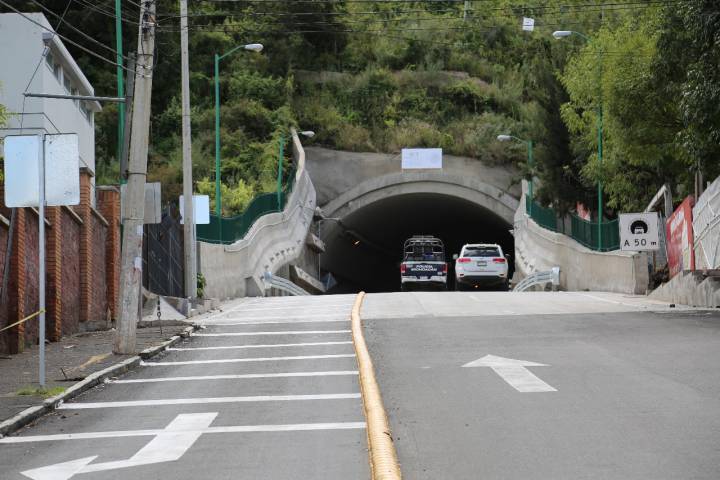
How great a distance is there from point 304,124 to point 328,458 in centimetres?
5928

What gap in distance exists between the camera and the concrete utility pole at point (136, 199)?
18422 millimetres

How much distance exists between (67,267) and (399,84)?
5141 cm

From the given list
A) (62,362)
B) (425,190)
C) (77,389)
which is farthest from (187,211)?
(425,190)

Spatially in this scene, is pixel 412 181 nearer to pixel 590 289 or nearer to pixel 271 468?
pixel 590 289

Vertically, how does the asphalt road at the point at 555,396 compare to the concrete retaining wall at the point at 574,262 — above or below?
below

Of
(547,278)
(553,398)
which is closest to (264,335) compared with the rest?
(553,398)

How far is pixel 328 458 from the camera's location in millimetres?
9297

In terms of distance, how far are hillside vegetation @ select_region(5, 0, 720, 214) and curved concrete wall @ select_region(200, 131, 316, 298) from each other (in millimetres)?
2318

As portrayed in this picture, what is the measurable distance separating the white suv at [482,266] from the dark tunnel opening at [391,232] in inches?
583

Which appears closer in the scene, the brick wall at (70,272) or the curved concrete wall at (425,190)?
the brick wall at (70,272)

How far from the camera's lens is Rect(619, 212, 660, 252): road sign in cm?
3378

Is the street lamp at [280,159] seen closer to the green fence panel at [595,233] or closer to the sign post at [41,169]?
the green fence panel at [595,233]

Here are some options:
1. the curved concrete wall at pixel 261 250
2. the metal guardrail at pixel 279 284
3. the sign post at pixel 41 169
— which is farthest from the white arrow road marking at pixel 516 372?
the metal guardrail at pixel 279 284

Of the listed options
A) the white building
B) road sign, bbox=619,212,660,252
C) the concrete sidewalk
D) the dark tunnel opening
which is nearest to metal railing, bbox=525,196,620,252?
road sign, bbox=619,212,660,252
